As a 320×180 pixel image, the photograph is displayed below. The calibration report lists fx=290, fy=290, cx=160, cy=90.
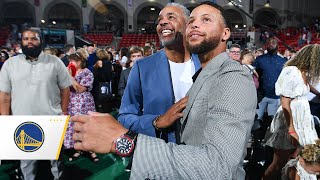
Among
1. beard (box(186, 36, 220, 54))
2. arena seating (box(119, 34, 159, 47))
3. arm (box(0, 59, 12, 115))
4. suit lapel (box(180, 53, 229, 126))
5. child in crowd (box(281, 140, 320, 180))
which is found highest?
arena seating (box(119, 34, 159, 47))

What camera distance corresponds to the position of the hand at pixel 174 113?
1212mm

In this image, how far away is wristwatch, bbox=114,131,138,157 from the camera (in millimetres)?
770

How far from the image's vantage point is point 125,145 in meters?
0.77

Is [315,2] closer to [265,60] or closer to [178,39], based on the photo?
[265,60]

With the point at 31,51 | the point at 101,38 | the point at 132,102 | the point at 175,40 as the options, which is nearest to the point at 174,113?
the point at 132,102

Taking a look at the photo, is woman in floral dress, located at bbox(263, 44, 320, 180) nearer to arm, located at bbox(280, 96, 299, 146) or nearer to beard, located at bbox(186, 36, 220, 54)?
arm, located at bbox(280, 96, 299, 146)

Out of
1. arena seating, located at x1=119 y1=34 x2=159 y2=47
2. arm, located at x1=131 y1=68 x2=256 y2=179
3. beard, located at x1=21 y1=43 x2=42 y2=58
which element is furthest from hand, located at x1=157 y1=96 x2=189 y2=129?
arena seating, located at x1=119 y1=34 x2=159 y2=47

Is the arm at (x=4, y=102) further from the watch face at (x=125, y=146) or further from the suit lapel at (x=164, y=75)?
the watch face at (x=125, y=146)

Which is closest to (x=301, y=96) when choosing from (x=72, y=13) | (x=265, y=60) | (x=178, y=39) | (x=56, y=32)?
(x=178, y=39)

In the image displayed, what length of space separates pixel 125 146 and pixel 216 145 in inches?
9.4

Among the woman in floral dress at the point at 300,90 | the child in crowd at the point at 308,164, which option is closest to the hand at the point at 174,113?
the child in crowd at the point at 308,164

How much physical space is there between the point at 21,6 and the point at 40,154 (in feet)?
94.4

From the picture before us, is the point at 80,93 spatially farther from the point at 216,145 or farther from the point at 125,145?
the point at 216,145

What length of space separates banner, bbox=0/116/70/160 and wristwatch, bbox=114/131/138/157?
0.69 m
